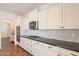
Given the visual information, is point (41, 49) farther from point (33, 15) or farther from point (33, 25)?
point (33, 15)

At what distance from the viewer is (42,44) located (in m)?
2.26

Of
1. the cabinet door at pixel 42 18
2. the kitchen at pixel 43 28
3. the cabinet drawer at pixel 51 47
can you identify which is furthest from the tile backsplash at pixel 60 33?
the cabinet drawer at pixel 51 47

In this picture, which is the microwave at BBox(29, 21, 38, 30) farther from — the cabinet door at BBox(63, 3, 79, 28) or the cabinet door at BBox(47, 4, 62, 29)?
the cabinet door at BBox(63, 3, 79, 28)

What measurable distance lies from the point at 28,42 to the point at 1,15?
0.71 meters

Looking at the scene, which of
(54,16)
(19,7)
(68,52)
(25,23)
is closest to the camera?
(68,52)

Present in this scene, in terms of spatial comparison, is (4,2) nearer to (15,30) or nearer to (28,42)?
(15,30)

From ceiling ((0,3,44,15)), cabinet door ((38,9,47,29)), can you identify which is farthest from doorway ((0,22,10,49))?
cabinet door ((38,9,47,29))

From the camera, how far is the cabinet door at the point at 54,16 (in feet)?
7.23

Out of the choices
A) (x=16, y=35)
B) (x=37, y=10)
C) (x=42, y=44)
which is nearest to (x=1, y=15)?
(x=16, y=35)

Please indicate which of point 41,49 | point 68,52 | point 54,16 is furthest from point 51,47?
point 54,16

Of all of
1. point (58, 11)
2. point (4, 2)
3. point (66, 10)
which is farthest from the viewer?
point (58, 11)

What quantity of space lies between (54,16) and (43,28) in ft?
1.12

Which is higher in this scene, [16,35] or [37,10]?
[37,10]

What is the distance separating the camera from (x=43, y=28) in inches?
96.9
